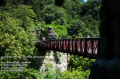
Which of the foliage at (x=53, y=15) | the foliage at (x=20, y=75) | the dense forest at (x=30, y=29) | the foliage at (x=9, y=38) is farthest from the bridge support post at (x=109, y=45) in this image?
the foliage at (x=53, y=15)

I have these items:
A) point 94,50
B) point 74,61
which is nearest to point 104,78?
point 94,50

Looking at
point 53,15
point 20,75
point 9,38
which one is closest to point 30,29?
point 9,38

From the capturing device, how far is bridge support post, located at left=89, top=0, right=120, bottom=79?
1410 mm

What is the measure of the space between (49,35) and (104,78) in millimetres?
14310

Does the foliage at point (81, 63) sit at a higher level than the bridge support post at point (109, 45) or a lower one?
lower

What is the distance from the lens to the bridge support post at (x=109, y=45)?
141 cm

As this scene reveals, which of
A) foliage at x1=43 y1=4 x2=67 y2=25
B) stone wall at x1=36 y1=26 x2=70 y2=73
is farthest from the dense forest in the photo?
stone wall at x1=36 y1=26 x2=70 y2=73

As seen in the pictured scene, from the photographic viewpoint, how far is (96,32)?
81.6 ft

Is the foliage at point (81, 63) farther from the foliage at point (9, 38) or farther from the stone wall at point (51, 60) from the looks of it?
the foliage at point (9, 38)

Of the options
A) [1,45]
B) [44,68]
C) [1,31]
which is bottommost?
[44,68]

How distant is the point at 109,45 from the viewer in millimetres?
1719

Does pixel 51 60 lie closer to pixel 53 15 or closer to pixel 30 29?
pixel 30 29

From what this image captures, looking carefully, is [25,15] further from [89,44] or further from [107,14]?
[107,14]

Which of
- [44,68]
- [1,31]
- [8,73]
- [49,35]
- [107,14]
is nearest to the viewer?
[107,14]
